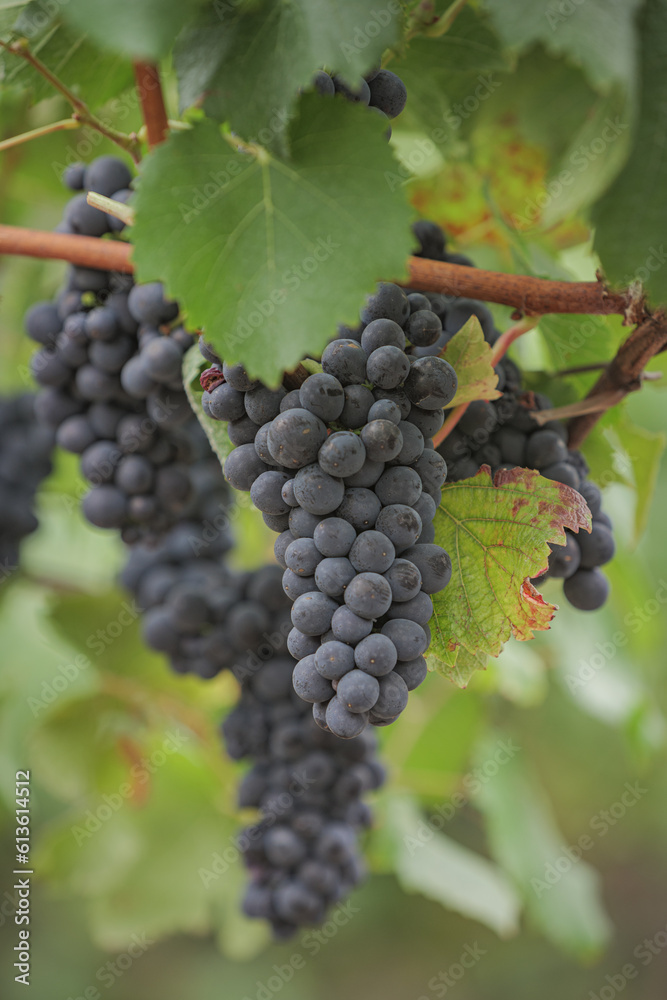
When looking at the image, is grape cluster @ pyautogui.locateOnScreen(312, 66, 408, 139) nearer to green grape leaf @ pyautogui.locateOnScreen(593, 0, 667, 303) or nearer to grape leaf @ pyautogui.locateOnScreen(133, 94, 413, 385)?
grape leaf @ pyautogui.locateOnScreen(133, 94, 413, 385)

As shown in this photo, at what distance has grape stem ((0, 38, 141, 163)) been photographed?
66 cm

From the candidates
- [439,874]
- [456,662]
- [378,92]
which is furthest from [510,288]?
[439,874]

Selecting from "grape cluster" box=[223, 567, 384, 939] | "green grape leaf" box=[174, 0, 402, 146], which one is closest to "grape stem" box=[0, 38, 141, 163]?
"green grape leaf" box=[174, 0, 402, 146]

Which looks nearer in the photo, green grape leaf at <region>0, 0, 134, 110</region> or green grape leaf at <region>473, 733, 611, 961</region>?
green grape leaf at <region>0, 0, 134, 110</region>

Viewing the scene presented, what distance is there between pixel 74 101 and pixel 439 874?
4.27 feet

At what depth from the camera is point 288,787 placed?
3.18ft

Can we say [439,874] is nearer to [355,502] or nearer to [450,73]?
[355,502]

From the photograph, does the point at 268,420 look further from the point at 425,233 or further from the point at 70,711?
the point at 70,711

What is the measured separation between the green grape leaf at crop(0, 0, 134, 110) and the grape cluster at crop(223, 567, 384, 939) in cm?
56

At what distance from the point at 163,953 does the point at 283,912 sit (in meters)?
2.96

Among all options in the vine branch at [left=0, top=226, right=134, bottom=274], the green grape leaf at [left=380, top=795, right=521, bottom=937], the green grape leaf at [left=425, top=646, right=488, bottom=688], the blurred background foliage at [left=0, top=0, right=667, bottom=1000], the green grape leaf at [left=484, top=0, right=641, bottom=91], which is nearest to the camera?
the green grape leaf at [left=484, top=0, right=641, bottom=91]

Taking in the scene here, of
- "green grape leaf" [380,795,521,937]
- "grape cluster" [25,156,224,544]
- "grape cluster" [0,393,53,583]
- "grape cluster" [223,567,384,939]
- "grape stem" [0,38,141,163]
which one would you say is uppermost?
"grape stem" [0,38,141,163]

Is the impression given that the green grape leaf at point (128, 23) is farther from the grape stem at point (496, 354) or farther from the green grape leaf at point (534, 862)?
the green grape leaf at point (534, 862)

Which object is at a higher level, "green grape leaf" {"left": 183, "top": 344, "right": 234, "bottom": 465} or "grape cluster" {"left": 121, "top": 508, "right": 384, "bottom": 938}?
"green grape leaf" {"left": 183, "top": 344, "right": 234, "bottom": 465}
